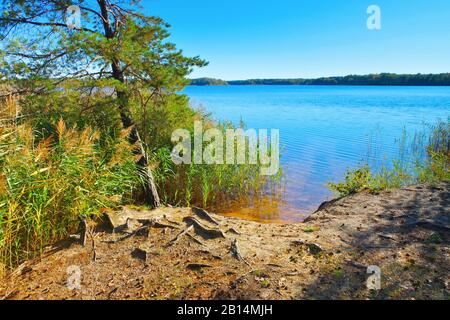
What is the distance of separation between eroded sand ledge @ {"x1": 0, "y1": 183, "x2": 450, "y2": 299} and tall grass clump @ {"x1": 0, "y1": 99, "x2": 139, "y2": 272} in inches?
12.6

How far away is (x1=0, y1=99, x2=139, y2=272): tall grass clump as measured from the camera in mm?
4328

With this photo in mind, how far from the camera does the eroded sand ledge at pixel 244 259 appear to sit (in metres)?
3.78

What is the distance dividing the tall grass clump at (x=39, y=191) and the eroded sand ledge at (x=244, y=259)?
0.32m

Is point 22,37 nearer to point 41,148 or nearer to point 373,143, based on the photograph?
point 41,148

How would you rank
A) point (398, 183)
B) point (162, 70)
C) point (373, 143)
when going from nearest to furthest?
point (162, 70) < point (398, 183) < point (373, 143)

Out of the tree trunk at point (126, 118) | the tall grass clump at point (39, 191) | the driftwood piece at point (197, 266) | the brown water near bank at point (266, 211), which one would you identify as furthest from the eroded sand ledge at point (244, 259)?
the brown water near bank at point (266, 211)

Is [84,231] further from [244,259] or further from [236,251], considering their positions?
[244,259]

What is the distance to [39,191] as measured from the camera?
461 cm

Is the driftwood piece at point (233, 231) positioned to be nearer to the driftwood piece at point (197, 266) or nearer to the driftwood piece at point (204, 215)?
the driftwood piece at point (204, 215)

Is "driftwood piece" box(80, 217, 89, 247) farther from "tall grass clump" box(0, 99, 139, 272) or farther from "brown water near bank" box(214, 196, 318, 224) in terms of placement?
"brown water near bank" box(214, 196, 318, 224)

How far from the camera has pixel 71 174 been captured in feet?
16.8

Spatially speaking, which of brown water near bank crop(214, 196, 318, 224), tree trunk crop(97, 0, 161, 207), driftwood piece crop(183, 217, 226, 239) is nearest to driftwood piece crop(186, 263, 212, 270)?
driftwood piece crop(183, 217, 226, 239)
